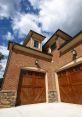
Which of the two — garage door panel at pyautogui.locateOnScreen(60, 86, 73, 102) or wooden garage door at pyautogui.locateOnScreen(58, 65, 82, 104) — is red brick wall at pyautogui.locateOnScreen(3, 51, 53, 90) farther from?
wooden garage door at pyautogui.locateOnScreen(58, 65, 82, 104)

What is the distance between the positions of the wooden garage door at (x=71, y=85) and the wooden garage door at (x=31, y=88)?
5.56 feet

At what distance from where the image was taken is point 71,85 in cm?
704

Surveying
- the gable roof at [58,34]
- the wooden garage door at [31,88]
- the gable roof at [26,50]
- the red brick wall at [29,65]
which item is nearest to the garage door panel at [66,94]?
the red brick wall at [29,65]

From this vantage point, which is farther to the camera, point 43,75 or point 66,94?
point 43,75

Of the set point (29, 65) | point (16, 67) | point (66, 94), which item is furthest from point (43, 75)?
point (16, 67)

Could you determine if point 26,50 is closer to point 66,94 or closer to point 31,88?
point 31,88

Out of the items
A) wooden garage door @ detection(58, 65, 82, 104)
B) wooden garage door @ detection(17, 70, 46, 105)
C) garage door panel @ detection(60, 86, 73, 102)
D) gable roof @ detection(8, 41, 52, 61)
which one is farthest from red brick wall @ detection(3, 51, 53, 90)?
wooden garage door @ detection(58, 65, 82, 104)

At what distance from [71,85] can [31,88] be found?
313cm

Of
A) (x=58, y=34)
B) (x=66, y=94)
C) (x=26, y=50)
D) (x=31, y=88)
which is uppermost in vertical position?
(x=58, y=34)

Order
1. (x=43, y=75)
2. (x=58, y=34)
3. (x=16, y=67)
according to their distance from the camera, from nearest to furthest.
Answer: (x=16, y=67), (x=43, y=75), (x=58, y=34)

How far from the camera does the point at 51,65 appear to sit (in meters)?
9.68

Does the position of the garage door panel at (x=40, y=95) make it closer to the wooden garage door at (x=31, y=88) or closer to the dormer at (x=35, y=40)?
the wooden garage door at (x=31, y=88)

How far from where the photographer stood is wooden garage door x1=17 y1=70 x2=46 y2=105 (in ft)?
23.5

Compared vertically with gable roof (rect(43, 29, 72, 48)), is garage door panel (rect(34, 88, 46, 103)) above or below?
below
